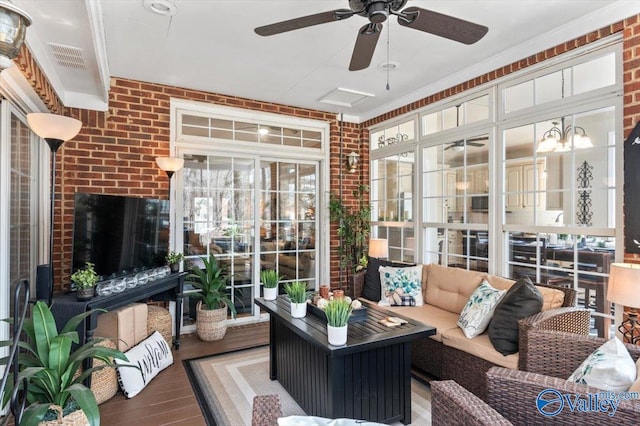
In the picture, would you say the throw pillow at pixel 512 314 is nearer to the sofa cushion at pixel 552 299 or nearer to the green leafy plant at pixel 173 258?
the sofa cushion at pixel 552 299

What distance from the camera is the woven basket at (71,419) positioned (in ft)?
5.69

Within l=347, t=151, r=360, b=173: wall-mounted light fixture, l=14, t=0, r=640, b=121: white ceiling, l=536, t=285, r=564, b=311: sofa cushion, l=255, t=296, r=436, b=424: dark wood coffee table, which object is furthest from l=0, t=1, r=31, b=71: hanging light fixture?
Answer: l=347, t=151, r=360, b=173: wall-mounted light fixture

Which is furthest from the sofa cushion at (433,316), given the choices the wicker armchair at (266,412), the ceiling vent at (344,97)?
the ceiling vent at (344,97)

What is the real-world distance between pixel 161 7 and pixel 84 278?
6.72 ft

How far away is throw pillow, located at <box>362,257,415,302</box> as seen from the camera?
4.10m

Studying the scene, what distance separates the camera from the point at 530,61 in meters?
3.24

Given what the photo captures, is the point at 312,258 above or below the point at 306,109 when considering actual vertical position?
below

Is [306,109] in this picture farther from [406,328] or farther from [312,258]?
[406,328]

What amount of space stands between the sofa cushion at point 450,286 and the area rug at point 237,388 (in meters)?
0.84

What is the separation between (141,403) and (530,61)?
4277mm

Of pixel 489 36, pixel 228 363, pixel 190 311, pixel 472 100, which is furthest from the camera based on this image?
pixel 190 311

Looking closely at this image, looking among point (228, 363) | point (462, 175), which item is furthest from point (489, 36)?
point (228, 363)

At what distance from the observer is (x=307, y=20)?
6.63 ft

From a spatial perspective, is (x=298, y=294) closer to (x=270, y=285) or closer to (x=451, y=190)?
(x=270, y=285)
